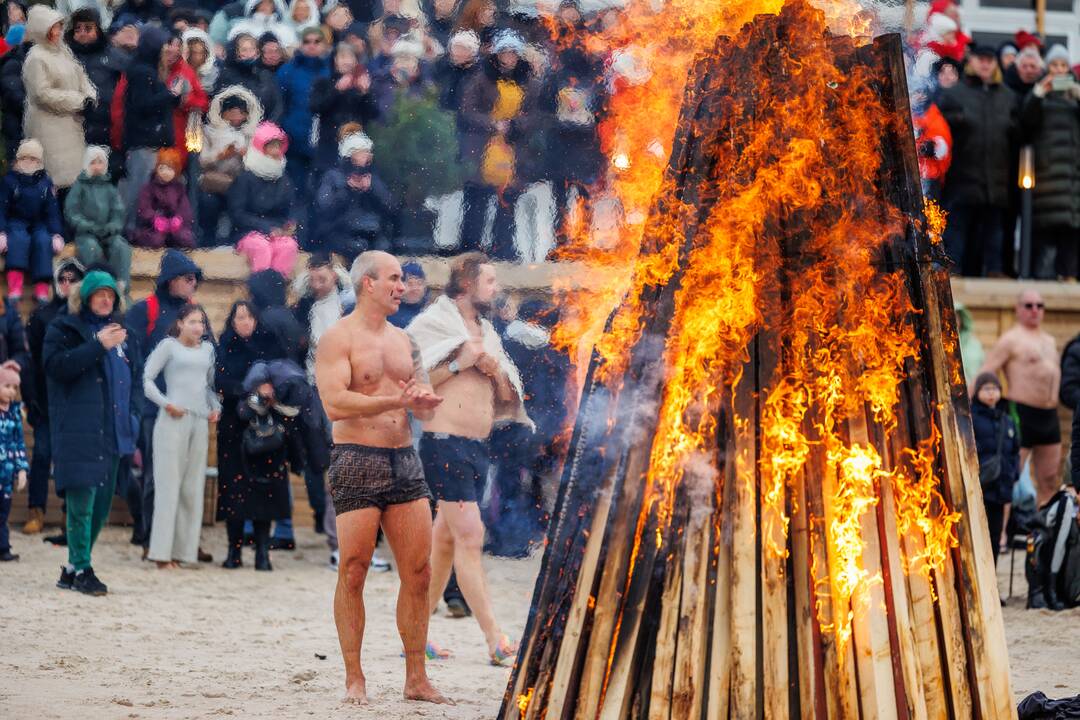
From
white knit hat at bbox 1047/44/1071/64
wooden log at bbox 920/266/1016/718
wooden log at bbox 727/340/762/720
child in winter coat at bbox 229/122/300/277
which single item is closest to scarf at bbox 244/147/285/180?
child in winter coat at bbox 229/122/300/277

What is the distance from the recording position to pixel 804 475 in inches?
238

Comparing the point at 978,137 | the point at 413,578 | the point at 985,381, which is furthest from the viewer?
the point at 978,137

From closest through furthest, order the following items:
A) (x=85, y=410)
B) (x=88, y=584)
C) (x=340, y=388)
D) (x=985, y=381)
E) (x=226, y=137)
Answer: (x=340, y=388), (x=88, y=584), (x=85, y=410), (x=985, y=381), (x=226, y=137)

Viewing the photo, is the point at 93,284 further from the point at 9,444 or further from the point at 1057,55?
the point at 1057,55

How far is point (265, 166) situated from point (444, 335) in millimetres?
5334

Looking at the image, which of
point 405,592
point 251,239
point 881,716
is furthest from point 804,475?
point 251,239

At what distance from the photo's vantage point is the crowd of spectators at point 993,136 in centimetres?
1495

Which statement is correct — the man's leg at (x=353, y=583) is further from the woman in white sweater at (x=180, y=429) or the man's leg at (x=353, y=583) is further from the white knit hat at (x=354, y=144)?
the white knit hat at (x=354, y=144)

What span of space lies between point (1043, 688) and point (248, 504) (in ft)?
19.5

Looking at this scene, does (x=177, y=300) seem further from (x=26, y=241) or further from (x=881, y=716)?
(x=881, y=716)

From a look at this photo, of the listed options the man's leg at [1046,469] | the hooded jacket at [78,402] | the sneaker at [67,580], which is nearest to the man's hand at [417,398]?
the hooded jacket at [78,402]

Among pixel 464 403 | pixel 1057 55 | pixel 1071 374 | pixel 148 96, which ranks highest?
pixel 1057 55

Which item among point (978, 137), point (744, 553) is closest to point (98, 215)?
point (978, 137)

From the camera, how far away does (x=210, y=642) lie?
31.6 feet
